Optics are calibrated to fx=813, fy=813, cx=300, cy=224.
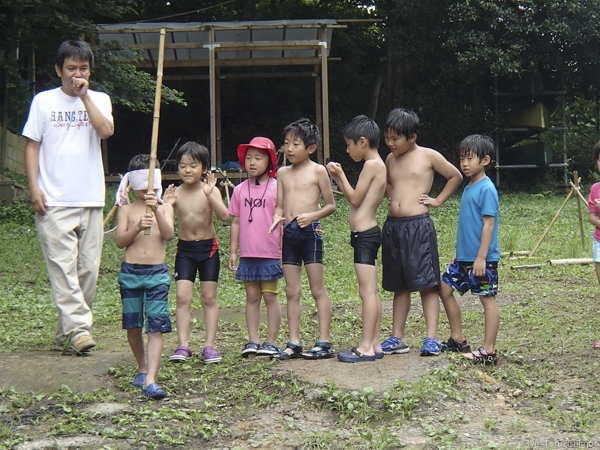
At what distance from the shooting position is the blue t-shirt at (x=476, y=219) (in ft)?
17.6

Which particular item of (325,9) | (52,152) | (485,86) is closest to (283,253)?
(52,152)

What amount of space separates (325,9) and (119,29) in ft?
26.9

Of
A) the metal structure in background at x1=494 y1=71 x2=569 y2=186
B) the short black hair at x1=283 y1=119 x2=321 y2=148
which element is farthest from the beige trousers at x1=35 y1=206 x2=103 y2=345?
the metal structure in background at x1=494 y1=71 x2=569 y2=186

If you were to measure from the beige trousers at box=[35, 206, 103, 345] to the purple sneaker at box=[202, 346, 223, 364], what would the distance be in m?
0.79

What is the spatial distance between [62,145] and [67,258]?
75cm

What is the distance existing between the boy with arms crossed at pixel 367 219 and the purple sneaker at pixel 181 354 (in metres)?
1.09

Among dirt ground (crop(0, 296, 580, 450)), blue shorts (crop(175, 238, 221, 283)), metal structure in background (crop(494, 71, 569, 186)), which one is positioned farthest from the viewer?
metal structure in background (crop(494, 71, 569, 186))

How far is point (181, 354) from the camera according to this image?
559 centimetres

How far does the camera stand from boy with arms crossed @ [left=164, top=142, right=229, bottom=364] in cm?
559

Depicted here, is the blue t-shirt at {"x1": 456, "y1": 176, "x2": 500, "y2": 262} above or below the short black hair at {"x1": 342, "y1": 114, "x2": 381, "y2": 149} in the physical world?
→ below

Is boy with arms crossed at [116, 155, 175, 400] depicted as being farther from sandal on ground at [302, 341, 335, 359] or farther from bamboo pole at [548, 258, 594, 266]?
bamboo pole at [548, 258, 594, 266]

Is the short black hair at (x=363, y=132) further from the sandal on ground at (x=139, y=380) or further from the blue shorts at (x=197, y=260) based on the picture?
the sandal on ground at (x=139, y=380)

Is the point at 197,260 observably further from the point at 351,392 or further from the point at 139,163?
the point at 351,392

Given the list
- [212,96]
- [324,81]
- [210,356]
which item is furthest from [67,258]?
[324,81]
